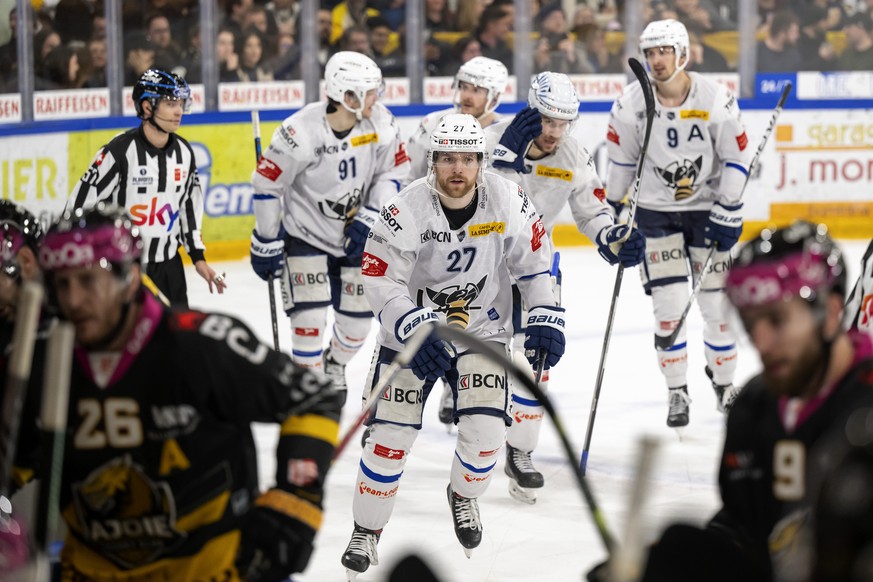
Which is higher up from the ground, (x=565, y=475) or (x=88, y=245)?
(x=88, y=245)

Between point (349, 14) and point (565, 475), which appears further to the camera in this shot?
point (349, 14)

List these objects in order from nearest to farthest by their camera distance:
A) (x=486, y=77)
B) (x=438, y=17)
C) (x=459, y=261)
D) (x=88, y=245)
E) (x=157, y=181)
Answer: (x=88, y=245) < (x=459, y=261) < (x=157, y=181) < (x=486, y=77) < (x=438, y=17)

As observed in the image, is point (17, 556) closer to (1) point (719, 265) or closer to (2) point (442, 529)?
(2) point (442, 529)

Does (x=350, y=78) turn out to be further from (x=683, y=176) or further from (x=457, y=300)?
(x=457, y=300)

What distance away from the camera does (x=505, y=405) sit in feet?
15.2

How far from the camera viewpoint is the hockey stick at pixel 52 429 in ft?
7.44

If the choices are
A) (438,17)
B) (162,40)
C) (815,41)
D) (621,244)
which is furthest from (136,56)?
(621,244)

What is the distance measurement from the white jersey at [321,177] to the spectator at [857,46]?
21.2 feet

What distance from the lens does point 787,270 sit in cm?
251

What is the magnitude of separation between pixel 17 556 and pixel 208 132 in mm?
7975

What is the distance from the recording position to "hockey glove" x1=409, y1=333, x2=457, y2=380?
433 cm

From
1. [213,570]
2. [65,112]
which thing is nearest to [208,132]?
[65,112]

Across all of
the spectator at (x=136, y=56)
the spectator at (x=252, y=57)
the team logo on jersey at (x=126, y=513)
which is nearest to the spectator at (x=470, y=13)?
the spectator at (x=252, y=57)

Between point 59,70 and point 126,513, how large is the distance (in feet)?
25.6
